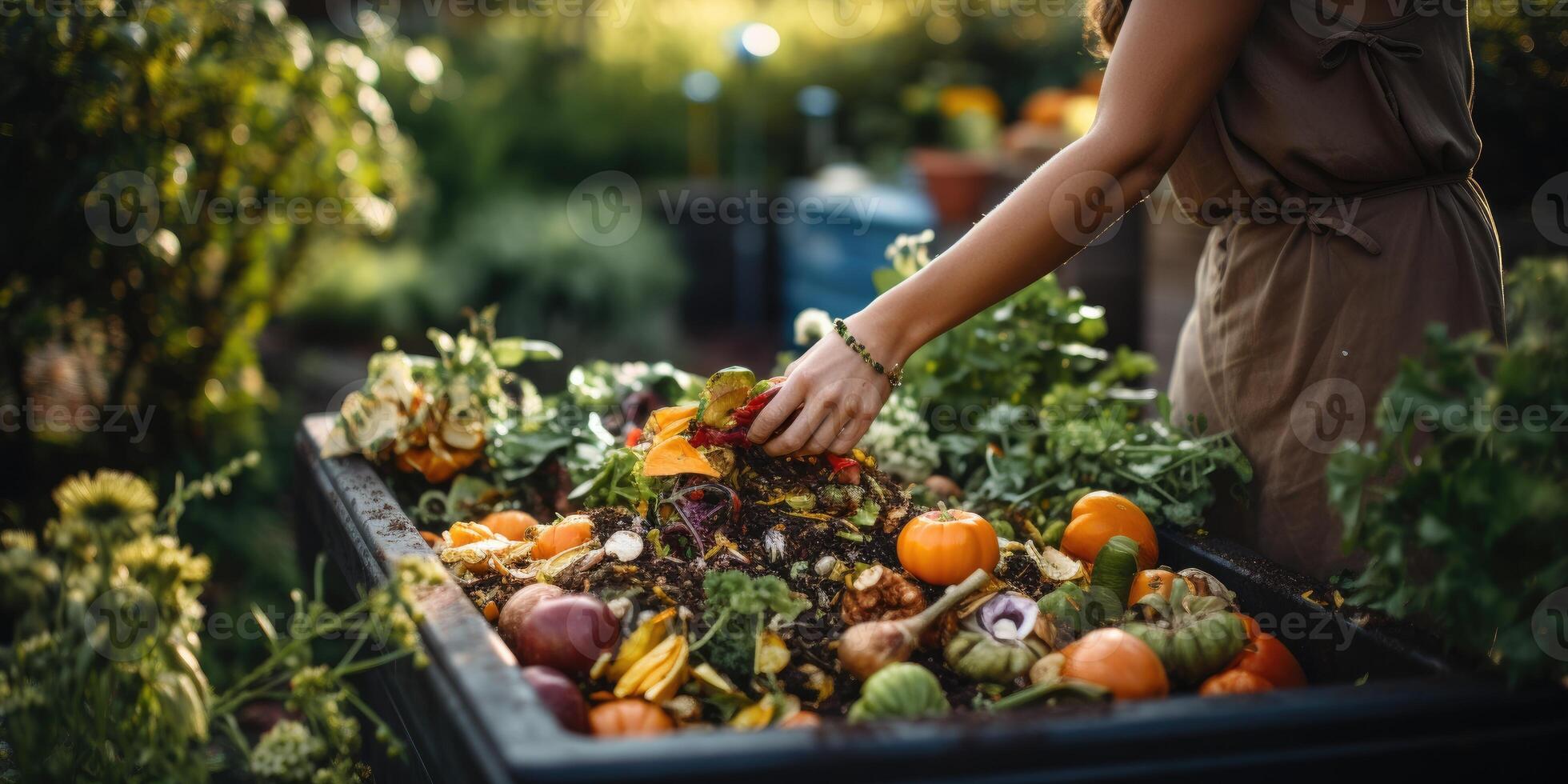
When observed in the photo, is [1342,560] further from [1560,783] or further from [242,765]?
[242,765]

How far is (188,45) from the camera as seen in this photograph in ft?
8.94

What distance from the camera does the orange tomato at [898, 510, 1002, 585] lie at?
163cm

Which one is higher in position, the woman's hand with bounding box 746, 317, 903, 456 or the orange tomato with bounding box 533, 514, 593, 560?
the woman's hand with bounding box 746, 317, 903, 456

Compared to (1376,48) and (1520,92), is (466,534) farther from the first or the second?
(1520,92)

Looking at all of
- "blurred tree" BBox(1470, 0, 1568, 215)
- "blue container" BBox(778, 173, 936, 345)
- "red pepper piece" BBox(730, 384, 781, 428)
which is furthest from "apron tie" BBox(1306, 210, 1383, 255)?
"blue container" BBox(778, 173, 936, 345)

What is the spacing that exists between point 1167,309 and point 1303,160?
154 inches

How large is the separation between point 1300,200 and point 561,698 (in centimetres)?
138

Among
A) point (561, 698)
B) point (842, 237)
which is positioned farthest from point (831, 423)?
point (842, 237)

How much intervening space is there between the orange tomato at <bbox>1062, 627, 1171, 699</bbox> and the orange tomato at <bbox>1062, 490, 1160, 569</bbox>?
459mm

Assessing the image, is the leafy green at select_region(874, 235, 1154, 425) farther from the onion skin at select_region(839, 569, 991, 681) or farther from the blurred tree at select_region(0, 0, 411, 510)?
the blurred tree at select_region(0, 0, 411, 510)

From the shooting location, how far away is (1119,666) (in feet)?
4.61

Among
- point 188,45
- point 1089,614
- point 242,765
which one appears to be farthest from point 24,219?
point 1089,614

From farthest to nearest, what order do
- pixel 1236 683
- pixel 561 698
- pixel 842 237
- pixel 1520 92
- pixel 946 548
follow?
1. pixel 842 237
2. pixel 1520 92
3. pixel 946 548
4. pixel 1236 683
5. pixel 561 698

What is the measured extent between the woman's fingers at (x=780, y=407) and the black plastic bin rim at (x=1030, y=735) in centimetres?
55
